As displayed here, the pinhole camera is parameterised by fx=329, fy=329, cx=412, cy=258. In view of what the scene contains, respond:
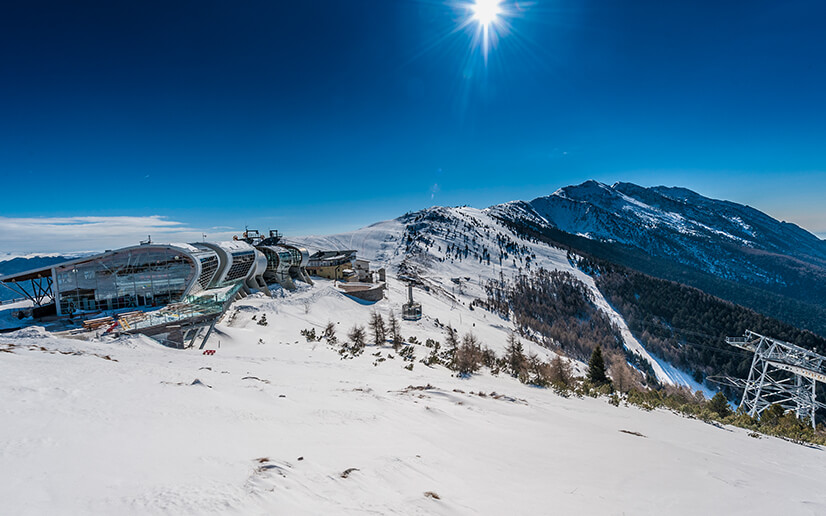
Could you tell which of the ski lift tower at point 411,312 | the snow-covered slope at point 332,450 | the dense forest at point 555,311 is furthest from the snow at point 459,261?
the snow-covered slope at point 332,450

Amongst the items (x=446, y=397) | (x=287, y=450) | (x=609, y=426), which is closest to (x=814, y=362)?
(x=609, y=426)

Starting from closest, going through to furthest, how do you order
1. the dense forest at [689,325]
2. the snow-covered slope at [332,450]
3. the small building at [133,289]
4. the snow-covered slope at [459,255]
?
the snow-covered slope at [332,450]
the small building at [133,289]
the dense forest at [689,325]
the snow-covered slope at [459,255]

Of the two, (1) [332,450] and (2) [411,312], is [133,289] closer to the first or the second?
(2) [411,312]

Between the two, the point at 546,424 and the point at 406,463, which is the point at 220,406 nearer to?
the point at 406,463

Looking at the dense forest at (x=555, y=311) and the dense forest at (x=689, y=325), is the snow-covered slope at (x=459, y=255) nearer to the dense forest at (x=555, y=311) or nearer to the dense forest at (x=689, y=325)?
the dense forest at (x=689, y=325)

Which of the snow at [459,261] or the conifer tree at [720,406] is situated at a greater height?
the snow at [459,261]

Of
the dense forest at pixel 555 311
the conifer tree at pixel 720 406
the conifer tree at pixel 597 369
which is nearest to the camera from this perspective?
the conifer tree at pixel 720 406
